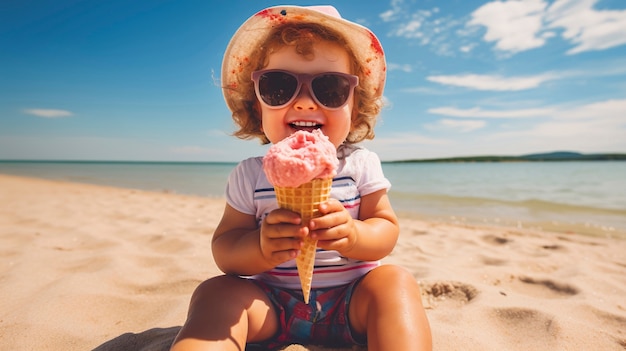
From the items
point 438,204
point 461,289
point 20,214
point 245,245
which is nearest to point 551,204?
point 438,204

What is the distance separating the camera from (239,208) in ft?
6.79

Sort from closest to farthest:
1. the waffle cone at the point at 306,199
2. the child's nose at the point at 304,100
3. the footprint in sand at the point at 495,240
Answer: the waffle cone at the point at 306,199, the child's nose at the point at 304,100, the footprint in sand at the point at 495,240

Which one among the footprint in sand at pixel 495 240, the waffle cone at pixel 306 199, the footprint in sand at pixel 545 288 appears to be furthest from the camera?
the footprint in sand at pixel 495 240

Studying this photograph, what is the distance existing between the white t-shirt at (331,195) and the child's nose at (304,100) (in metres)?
0.43

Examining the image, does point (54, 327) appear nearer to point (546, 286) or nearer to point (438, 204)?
point (546, 286)

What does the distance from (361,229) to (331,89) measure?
76 cm

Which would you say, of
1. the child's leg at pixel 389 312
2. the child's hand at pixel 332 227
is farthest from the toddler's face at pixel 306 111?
the child's leg at pixel 389 312

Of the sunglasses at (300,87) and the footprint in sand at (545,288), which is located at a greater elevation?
the sunglasses at (300,87)

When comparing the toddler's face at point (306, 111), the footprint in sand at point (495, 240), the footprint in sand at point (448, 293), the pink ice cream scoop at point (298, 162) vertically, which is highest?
the toddler's face at point (306, 111)

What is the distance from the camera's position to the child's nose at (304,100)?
6.24ft

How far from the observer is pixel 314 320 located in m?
1.92

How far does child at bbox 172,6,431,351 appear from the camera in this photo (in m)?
1.53

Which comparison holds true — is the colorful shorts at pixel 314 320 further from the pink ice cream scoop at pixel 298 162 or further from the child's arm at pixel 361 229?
the pink ice cream scoop at pixel 298 162

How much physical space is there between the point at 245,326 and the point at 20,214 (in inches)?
231
